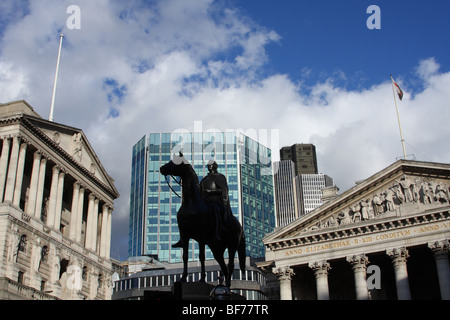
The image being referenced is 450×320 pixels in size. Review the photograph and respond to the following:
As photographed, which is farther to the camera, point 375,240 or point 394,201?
point 394,201

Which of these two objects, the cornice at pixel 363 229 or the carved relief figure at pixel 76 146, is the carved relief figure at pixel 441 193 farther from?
the carved relief figure at pixel 76 146

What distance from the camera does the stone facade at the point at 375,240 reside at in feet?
144

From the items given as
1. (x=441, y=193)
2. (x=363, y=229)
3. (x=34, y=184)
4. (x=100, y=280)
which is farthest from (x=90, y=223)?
(x=441, y=193)

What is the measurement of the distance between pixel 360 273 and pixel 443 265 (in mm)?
7145

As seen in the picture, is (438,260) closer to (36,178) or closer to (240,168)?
(36,178)

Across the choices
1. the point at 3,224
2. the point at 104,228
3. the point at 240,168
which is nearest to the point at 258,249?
the point at 240,168

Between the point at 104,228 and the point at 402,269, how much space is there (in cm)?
4036

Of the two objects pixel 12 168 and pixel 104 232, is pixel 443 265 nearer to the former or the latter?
pixel 12 168

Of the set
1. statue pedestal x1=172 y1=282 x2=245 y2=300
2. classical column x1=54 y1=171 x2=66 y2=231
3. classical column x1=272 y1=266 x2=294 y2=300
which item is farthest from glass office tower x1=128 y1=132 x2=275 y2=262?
statue pedestal x1=172 y1=282 x2=245 y2=300

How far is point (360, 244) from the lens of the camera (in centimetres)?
4659

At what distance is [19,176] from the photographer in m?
50.0

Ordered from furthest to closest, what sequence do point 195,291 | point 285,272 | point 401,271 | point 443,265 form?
point 285,272 → point 401,271 → point 443,265 → point 195,291

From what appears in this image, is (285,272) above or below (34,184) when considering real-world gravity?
below

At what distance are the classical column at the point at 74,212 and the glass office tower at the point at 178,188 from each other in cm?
5644
